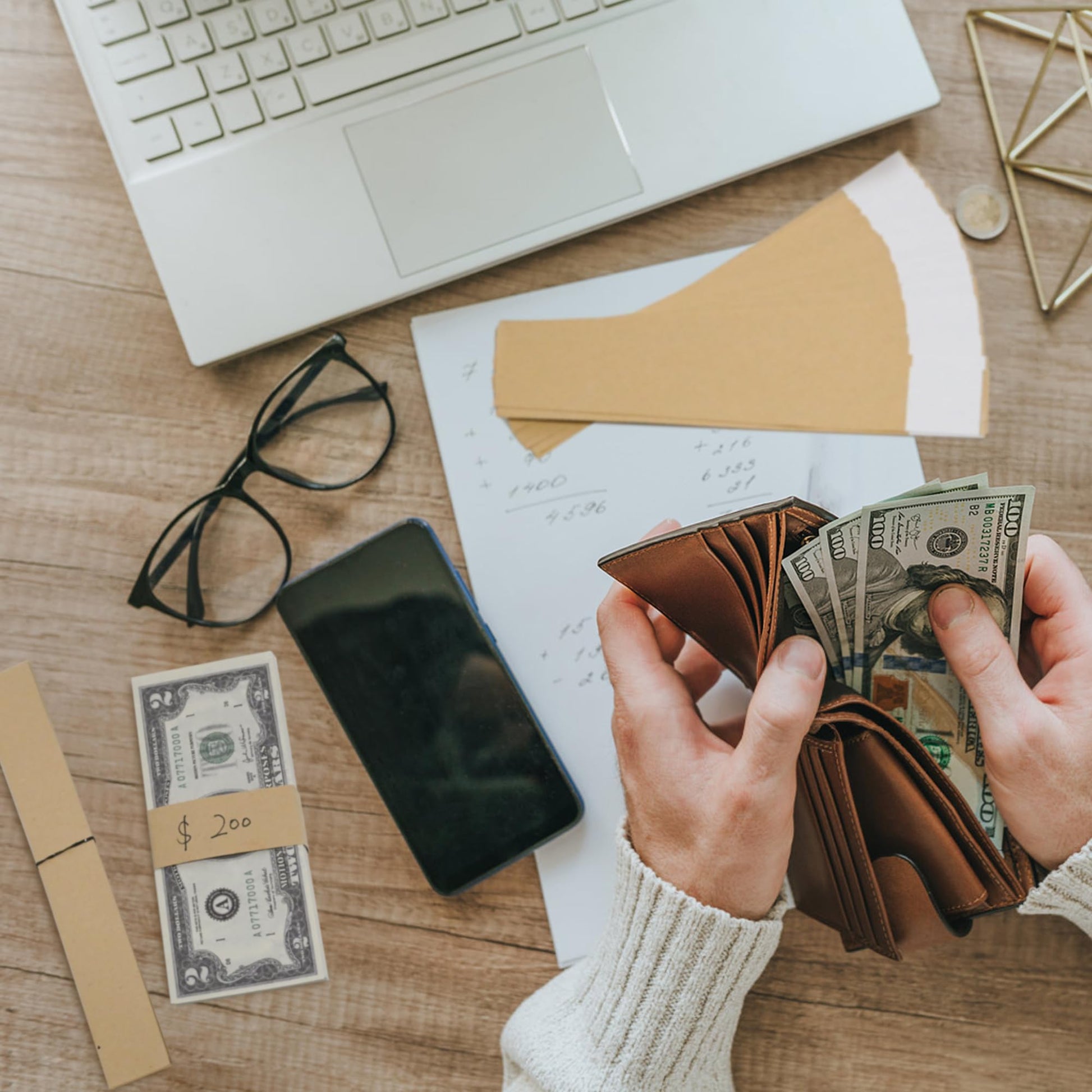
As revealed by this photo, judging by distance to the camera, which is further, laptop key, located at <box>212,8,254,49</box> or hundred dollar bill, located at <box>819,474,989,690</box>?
laptop key, located at <box>212,8,254,49</box>

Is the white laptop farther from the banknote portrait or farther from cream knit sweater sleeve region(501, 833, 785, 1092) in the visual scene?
cream knit sweater sleeve region(501, 833, 785, 1092)

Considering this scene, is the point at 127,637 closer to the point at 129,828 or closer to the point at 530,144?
the point at 129,828

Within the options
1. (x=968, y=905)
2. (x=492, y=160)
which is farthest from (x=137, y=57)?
(x=968, y=905)

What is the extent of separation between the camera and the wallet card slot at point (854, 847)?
544 mm

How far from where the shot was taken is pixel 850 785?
562 mm

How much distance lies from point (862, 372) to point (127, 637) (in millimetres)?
623

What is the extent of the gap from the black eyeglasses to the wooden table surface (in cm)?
2

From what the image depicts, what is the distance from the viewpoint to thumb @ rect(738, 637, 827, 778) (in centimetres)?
51

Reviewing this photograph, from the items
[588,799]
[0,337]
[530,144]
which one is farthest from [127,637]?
[530,144]

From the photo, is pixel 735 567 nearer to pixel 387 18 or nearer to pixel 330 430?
pixel 330 430

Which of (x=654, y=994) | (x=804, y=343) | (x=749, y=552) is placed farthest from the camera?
(x=804, y=343)

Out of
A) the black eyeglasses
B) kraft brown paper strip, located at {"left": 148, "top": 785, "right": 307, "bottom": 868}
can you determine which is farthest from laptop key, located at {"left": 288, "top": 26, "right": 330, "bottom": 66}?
kraft brown paper strip, located at {"left": 148, "top": 785, "right": 307, "bottom": 868}

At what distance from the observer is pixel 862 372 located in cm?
71

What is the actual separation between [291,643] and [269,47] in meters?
0.46
